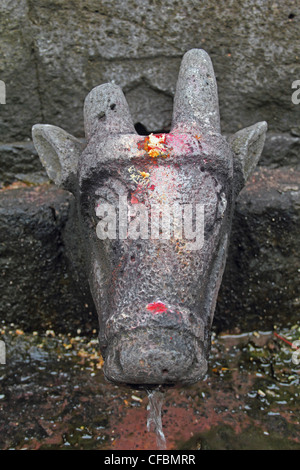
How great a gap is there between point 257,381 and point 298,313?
52 cm

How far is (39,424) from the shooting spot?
2061mm

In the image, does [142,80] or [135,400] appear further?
[142,80]

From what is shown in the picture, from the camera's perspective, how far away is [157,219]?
1624mm

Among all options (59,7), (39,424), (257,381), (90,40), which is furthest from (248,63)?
(39,424)

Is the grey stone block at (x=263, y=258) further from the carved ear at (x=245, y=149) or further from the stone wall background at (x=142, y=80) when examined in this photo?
the carved ear at (x=245, y=149)

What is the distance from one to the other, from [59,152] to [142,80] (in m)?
0.85

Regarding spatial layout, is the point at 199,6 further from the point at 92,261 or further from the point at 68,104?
the point at 92,261

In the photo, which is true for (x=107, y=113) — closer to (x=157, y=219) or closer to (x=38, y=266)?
(x=157, y=219)

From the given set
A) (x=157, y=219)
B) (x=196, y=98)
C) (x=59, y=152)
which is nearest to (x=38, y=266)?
(x=59, y=152)

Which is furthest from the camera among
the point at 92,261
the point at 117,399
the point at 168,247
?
the point at 117,399

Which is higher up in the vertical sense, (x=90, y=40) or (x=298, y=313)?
(x=90, y=40)

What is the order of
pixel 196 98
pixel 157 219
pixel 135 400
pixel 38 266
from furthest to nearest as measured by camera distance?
pixel 38 266, pixel 135 400, pixel 196 98, pixel 157 219

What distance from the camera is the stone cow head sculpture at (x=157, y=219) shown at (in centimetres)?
149

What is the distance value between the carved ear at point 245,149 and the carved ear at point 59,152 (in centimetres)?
63
